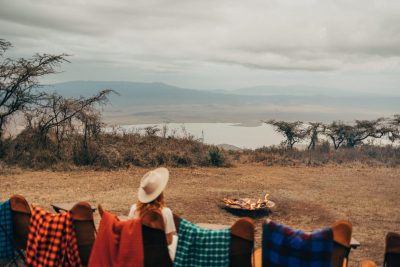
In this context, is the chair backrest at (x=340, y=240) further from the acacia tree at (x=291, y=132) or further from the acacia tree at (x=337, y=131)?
the acacia tree at (x=337, y=131)

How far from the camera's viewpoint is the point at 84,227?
4164 millimetres

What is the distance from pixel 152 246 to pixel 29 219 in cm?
145

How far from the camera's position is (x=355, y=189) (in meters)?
11.9

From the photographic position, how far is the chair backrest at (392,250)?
11.8 ft

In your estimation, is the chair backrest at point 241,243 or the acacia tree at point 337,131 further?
the acacia tree at point 337,131

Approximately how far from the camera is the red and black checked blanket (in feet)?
13.3

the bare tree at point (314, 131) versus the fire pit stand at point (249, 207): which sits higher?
the bare tree at point (314, 131)

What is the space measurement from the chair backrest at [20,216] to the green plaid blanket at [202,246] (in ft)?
5.77

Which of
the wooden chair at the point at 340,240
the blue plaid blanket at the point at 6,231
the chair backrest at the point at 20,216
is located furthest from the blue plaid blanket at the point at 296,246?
the blue plaid blanket at the point at 6,231

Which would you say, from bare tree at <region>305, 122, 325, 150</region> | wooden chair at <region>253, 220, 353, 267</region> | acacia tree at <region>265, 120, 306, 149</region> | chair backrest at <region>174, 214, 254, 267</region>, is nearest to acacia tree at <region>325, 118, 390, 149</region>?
bare tree at <region>305, 122, 325, 150</region>

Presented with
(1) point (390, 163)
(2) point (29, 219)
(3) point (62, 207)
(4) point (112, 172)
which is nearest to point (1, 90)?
(4) point (112, 172)

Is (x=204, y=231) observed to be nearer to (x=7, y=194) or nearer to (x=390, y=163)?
(x=7, y=194)

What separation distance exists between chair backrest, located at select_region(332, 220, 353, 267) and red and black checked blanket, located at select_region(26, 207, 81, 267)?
244 cm

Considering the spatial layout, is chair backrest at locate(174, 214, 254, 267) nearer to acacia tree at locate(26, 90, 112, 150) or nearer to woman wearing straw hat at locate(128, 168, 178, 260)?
woman wearing straw hat at locate(128, 168, 178, 260)
